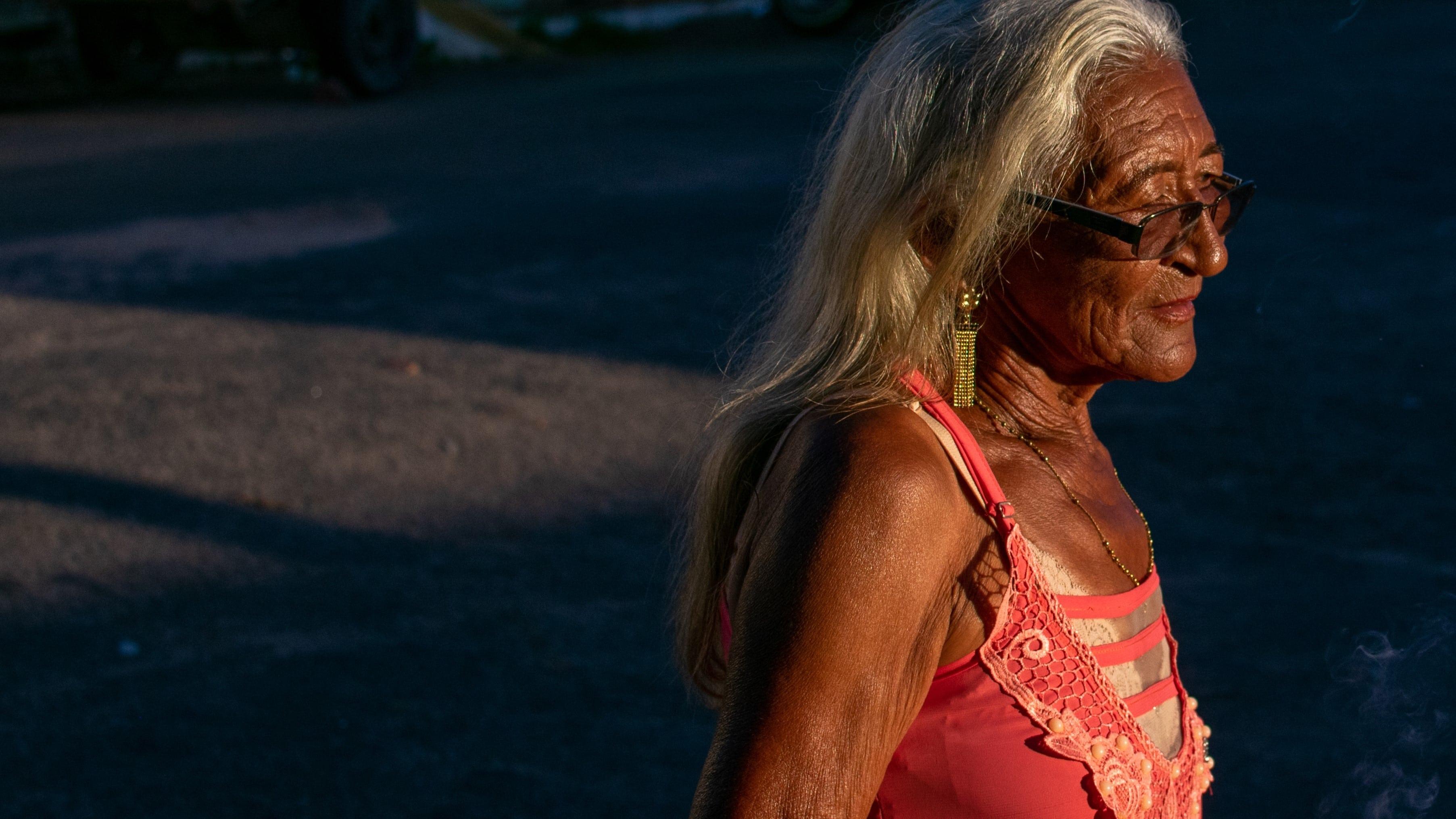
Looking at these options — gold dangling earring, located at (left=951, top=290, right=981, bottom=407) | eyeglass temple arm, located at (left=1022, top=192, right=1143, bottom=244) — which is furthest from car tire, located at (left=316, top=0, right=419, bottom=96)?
eyeglass temple arm, located at (left=1022, top=192, right=1143, bottom=244)

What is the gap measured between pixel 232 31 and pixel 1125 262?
1283 cm

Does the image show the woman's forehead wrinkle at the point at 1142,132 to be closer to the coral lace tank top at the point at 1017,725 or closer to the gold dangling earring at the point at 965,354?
the gold dangling earring at the point at 965,354

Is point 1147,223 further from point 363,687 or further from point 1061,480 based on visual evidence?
point 363,687

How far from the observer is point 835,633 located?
1413mm

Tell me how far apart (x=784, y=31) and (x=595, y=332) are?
33.4 ft

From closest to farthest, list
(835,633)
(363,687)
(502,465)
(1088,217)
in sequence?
1. (835,633)
2. (1088,217)
3. (363,687)
4. (502,465)

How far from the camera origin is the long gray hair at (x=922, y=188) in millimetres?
1586

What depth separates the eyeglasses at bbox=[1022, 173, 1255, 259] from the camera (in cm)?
164

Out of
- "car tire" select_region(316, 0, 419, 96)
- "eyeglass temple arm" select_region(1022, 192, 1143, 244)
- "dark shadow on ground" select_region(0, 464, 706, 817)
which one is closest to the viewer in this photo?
"eyeglass temple arm" select_region(1022, 192, 1143, 244)

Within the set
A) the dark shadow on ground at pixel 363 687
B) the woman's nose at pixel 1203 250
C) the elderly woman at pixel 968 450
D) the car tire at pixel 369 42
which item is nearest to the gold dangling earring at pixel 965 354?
the elderly woman at pixel 968 450

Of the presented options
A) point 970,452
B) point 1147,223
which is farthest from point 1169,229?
point 970,452

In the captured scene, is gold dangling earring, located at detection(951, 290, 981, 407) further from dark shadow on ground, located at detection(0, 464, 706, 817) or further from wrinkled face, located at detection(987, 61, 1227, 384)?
dark shadow on ground, located at detection(0, 464, 706, 817)

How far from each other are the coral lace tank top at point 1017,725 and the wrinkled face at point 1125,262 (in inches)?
9.3

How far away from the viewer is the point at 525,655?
401cm
